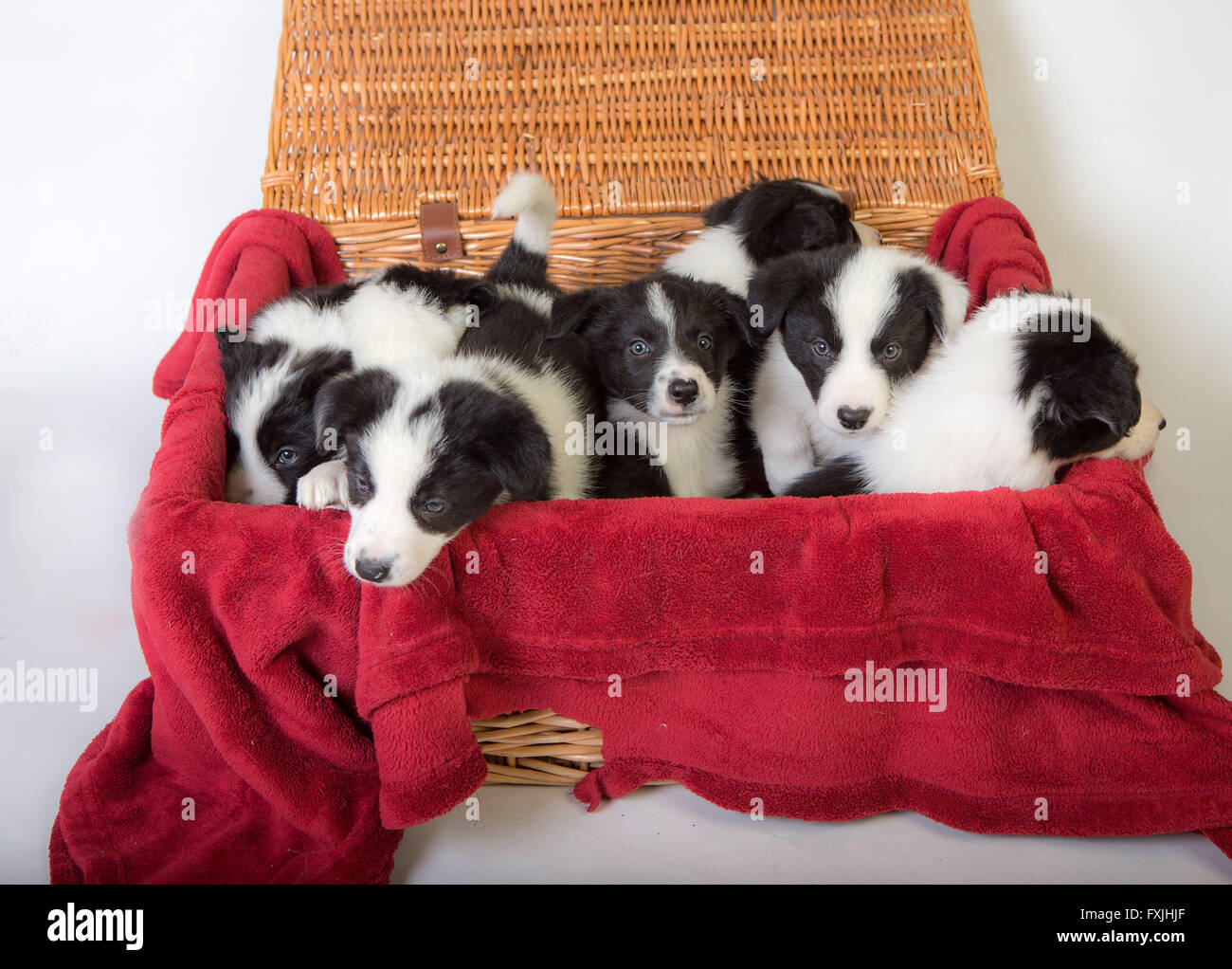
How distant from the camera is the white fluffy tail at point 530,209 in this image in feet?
9.11

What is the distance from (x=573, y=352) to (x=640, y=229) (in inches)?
39.6

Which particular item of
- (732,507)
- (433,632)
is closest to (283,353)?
(433,632)

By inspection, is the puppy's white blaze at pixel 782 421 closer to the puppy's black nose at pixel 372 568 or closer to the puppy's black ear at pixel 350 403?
the puppy's black ear at pixel 350 403

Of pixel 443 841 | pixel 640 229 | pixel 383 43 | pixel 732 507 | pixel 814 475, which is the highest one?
pixel 383 43

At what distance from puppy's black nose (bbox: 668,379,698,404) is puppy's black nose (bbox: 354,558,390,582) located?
0.80 metres

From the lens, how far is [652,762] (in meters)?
2.03

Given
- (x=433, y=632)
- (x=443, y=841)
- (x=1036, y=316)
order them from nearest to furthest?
(x=433, y=632), (x=443, y=841), (x=1036, y=316)

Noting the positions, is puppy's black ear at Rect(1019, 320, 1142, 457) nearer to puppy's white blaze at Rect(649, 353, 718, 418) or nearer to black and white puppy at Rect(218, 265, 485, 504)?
puppy's white blaze at Rect(649, 353, 718, 418)

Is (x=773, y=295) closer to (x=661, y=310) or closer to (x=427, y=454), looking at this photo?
(x=661, y=310)

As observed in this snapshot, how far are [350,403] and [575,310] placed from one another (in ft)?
2.06

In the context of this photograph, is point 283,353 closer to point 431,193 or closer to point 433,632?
point 433,632

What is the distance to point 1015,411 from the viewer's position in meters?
2.19

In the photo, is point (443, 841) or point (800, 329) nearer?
point (443, 841)

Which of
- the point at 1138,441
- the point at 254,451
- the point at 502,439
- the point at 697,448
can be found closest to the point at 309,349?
the point at 254,451
